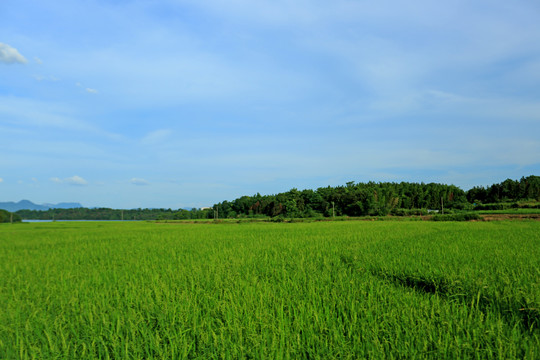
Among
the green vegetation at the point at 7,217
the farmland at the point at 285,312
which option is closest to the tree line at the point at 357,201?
the green vegetation at the point at 7,217

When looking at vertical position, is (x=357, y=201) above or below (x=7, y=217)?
above

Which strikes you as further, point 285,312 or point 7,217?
point 7,217

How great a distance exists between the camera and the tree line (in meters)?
39.3

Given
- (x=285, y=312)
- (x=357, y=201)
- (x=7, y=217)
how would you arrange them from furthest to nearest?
(x=357, y=201) → (x=7, y=217) → (x=285, y=312)

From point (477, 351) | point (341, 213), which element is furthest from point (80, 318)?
point (341, 213)

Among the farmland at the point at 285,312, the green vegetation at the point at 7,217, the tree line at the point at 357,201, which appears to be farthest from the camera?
the tree line at the point at 357,201

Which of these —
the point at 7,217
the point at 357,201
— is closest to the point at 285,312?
the point at 7,217

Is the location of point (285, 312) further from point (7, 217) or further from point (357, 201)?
point (357, 201)

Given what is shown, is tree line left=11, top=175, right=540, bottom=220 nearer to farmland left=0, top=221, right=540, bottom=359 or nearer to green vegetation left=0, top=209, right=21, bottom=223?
green vegetation left=0, top=209, right=21, bottom=223

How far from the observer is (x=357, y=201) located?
38.8 metres

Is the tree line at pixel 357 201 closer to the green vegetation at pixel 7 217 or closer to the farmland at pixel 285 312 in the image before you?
the green vegetation at pixel 7 217

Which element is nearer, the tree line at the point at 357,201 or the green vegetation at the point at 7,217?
the green vegetation at the point at 7,217

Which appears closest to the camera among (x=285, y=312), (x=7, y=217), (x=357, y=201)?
(x=285, y=312)

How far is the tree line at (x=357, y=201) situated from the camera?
39.3 meters
